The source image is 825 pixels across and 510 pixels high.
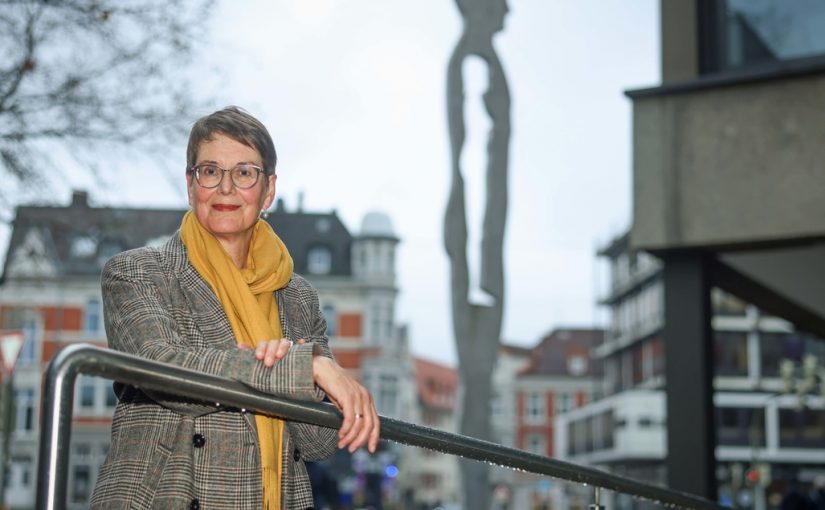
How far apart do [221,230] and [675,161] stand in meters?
5.55

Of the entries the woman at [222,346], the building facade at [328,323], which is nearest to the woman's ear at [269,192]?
the woman at [222,346]

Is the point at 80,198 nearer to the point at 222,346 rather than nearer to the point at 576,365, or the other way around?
the point at 222,346

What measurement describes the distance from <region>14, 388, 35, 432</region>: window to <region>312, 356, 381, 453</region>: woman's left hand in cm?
5775

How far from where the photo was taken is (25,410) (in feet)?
195

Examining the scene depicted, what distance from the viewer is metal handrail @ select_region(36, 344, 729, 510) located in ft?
6.20

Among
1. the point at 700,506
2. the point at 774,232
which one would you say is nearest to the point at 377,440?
the point at 700,506

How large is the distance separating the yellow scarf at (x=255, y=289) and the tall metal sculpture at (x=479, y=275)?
9.40 meters

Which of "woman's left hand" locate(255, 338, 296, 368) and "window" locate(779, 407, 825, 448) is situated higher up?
"window" locate(779, 407, 825, 448)

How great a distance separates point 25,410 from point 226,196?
197 feet

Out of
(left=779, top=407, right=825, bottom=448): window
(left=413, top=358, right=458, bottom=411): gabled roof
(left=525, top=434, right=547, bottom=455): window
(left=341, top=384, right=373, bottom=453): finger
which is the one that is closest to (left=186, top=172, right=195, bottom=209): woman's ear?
(left=341, top=384, right=373, bottom=453): finger

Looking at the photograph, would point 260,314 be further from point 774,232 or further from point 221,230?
point 774,232

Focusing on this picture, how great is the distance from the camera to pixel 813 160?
743 cm

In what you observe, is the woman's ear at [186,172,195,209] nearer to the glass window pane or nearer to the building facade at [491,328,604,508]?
the glass window pane

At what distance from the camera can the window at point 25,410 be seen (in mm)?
58344
